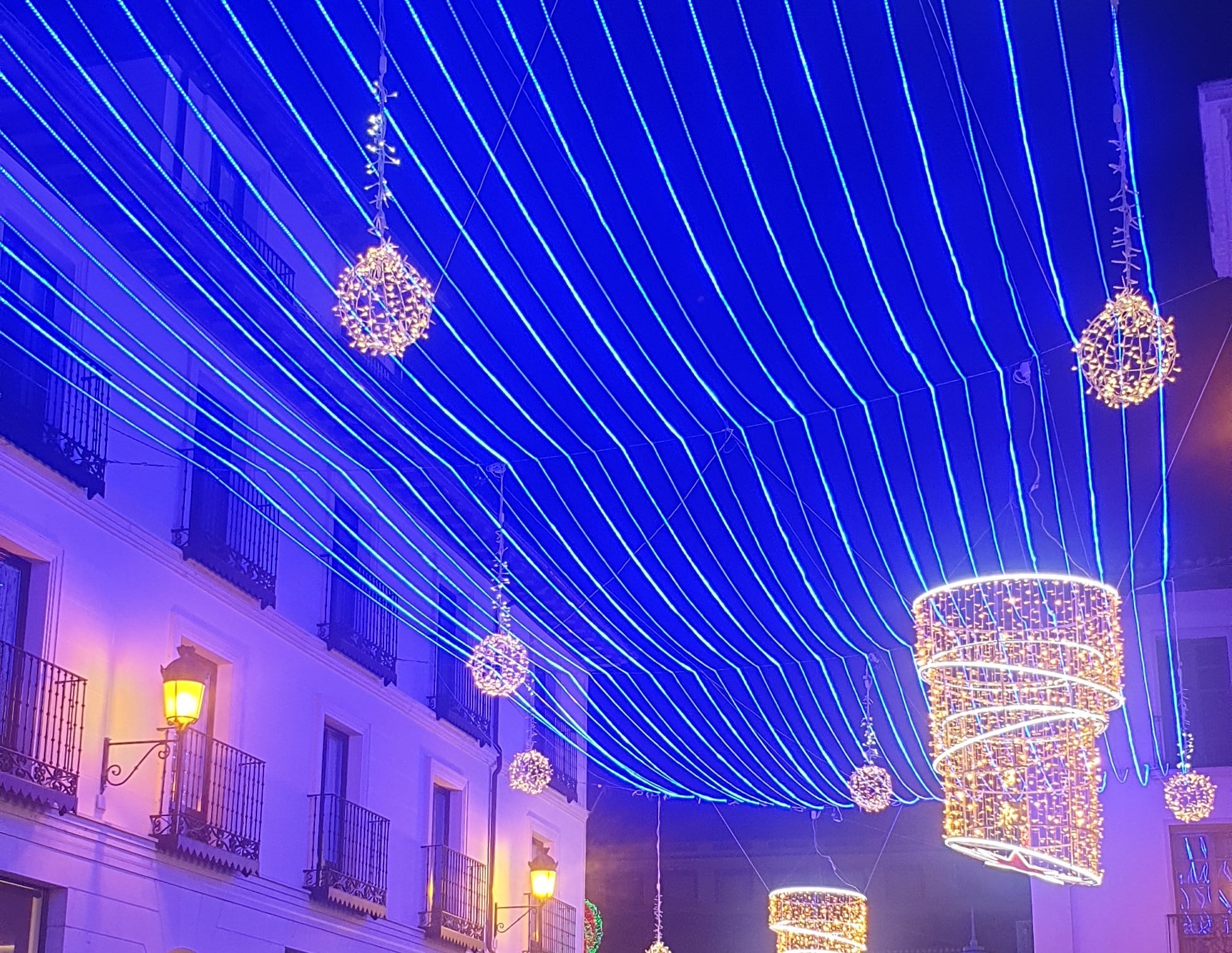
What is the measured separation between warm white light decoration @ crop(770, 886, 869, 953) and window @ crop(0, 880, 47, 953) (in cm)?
968

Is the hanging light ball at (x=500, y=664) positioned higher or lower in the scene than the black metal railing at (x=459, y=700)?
lower

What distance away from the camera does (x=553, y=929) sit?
634 inches

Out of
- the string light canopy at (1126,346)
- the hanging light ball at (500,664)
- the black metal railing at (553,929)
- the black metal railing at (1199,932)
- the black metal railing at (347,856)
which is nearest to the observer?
the string light canopy at (1126,346)

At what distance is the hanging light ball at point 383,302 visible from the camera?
580 cm

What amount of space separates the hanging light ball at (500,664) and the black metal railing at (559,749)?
18.5 feet

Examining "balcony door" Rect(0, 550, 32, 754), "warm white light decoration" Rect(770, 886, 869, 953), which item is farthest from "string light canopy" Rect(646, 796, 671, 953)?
"balcony door" Rect(0, 550, 32, 754)

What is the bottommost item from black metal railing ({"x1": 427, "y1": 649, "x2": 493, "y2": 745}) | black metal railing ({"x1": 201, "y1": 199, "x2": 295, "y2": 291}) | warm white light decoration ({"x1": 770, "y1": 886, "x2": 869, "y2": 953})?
warm white light decoration ({"x1": 770, "y1": 886, "x2": 869, "y2": 953})

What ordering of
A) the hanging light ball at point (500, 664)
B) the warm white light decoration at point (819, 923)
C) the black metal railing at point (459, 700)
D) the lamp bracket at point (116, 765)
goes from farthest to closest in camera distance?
1. the warm white light decoration at point (819, 923)
2. the black metal railing at point (459, 700)
3. the hanging light ball at point (500, 664)
4. the lamp bracket at point (116, 765)

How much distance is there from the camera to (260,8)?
8.37 meters

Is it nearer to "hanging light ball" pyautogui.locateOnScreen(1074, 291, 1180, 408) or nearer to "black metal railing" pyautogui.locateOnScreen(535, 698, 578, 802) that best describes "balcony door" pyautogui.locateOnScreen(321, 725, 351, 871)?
"black metal railing" pyautogui.locateOnScreen(535, 698, 578, 802)

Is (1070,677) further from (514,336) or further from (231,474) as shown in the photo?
(231,474)

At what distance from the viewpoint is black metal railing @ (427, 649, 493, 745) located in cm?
1404

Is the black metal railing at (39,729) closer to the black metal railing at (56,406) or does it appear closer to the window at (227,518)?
the black metal railing at (56,406)

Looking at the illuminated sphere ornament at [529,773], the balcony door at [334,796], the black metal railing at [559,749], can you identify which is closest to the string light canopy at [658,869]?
the black metal railing at [559,749]
